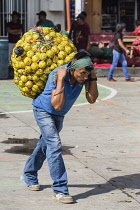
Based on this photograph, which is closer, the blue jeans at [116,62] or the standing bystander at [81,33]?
the blue jeans at [116,62]

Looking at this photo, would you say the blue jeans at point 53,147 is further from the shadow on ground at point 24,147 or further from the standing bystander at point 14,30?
the standing bystander at point 14,30

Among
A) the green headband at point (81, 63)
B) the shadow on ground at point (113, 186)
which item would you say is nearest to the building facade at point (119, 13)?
the shadow on ground at point (113, 186)

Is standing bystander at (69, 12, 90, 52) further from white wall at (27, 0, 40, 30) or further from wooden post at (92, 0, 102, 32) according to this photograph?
wooden post at (92, 0, 102, 32)

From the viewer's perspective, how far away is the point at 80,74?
19.3 feet

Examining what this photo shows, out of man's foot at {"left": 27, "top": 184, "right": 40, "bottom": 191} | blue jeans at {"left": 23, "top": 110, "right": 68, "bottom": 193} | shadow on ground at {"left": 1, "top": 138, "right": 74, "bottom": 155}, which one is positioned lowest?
shadow on ground at {"left": 1, "top": 138, "right": 74, "bottom": 155}

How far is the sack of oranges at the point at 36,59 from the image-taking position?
20.4ft

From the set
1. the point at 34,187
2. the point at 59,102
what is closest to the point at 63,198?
the point at 34,187

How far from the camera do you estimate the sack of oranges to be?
6.21 m

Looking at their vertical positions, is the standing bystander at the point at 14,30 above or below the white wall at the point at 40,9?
below

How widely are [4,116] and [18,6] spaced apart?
35.0 ft

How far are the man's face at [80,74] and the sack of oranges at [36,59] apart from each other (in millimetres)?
458

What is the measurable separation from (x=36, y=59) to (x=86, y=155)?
2.35 metres

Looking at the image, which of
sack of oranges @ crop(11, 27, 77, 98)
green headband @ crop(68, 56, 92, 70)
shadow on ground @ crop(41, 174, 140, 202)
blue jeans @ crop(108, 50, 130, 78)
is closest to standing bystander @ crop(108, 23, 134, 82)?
blue jeans @ crop(108, 50, 130, 78)

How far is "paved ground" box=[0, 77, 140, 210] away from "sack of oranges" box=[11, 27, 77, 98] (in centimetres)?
117
